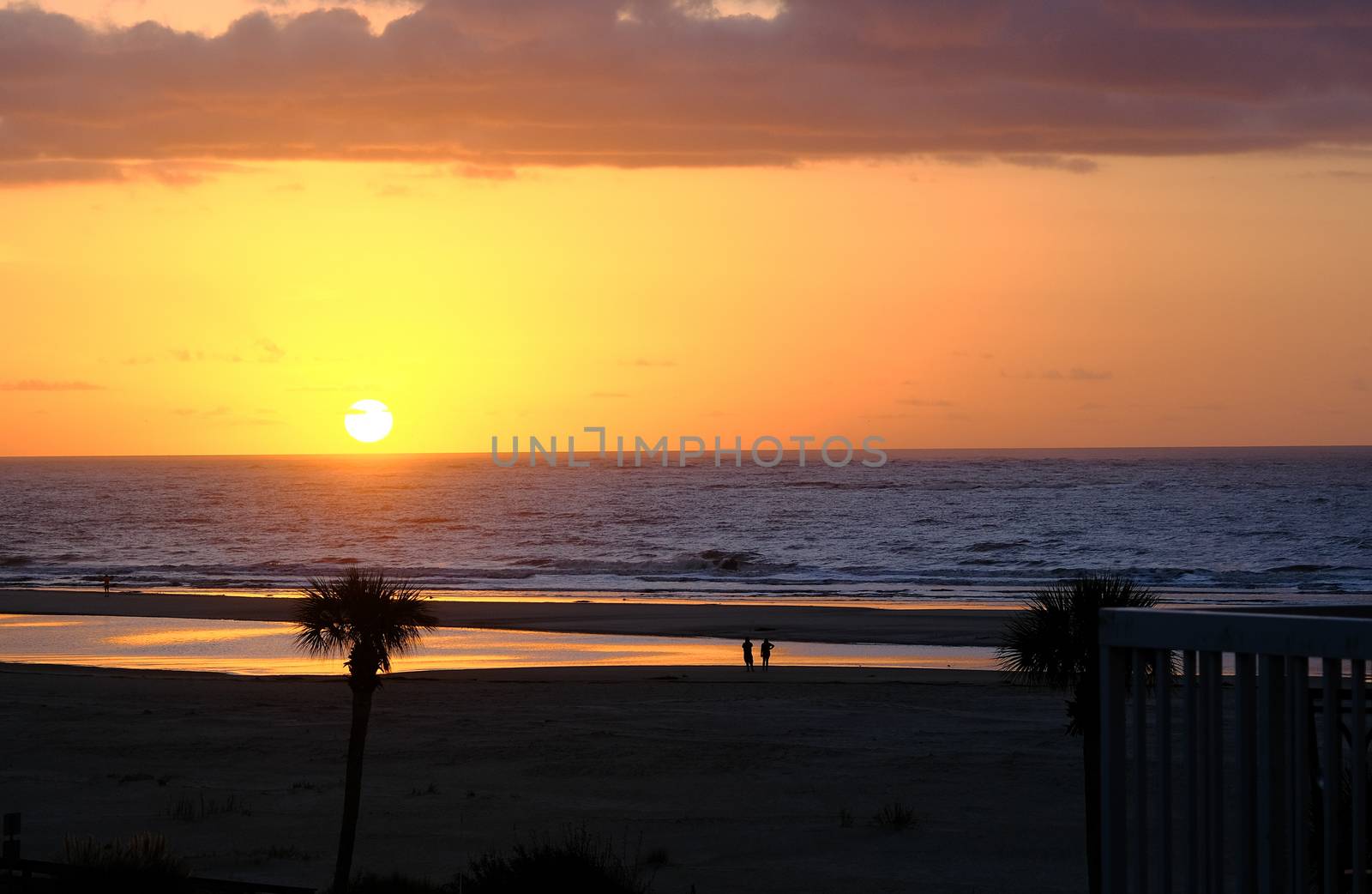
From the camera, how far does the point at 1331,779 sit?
8.65m

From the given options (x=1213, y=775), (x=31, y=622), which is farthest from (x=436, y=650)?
(x=1213, y=775)

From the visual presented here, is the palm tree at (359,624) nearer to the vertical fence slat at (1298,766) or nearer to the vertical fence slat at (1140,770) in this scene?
the vertical fence slat at (1140,770)

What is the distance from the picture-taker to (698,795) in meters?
23.5

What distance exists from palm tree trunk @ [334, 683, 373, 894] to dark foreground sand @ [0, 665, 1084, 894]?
4.89ft

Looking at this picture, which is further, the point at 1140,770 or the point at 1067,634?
the point at 1067,634

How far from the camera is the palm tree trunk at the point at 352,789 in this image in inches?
664

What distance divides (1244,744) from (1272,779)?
0.30 m

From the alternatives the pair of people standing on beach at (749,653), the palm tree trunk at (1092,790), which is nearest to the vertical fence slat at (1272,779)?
the palm tree trunk at (1092,790)

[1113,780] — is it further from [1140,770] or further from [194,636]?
[194,636]

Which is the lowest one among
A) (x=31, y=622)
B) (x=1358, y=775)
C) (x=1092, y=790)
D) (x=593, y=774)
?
(x=593, y=774)

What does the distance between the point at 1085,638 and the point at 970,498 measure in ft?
513

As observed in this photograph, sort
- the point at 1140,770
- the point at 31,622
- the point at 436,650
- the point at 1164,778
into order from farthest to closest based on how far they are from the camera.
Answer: the point at 31,622, the point at 436,650, the point at 1140,770, the point at 1164,778

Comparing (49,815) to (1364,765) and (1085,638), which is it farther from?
(1364,765)

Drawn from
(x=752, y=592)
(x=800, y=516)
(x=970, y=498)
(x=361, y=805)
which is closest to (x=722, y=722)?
(x=361, y=805)
